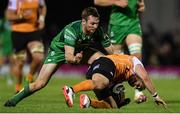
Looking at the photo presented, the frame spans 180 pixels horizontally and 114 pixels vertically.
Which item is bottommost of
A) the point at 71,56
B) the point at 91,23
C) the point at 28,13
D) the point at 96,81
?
the point at 28,13

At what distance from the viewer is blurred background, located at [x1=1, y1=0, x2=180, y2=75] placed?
34.4m

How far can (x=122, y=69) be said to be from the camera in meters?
14.8

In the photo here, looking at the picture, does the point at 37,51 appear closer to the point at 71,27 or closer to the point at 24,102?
the point at 24,102

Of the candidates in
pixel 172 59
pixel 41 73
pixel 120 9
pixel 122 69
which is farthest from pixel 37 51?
pixel 172 59

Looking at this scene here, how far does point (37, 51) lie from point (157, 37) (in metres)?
16.0

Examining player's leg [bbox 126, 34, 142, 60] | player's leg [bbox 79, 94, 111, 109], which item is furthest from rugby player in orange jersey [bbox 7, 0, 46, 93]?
player's leg [bbox 79, 94, 111, 109]

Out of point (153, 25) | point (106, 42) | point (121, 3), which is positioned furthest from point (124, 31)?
point (153, 25)

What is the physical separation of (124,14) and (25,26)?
2.93 m

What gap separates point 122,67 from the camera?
1476cm

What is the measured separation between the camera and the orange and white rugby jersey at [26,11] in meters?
20.5

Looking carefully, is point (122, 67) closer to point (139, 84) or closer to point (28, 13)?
point (139, 84)

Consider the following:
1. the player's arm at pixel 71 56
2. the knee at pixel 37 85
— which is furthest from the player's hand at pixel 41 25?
the player's arm at pixel 71 56

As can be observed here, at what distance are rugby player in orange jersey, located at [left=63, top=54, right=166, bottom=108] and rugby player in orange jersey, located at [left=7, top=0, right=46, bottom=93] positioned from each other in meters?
5.56

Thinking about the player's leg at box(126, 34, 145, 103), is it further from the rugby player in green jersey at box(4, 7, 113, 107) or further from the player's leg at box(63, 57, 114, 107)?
the player's leg at box(63, 57, 114, 107)
